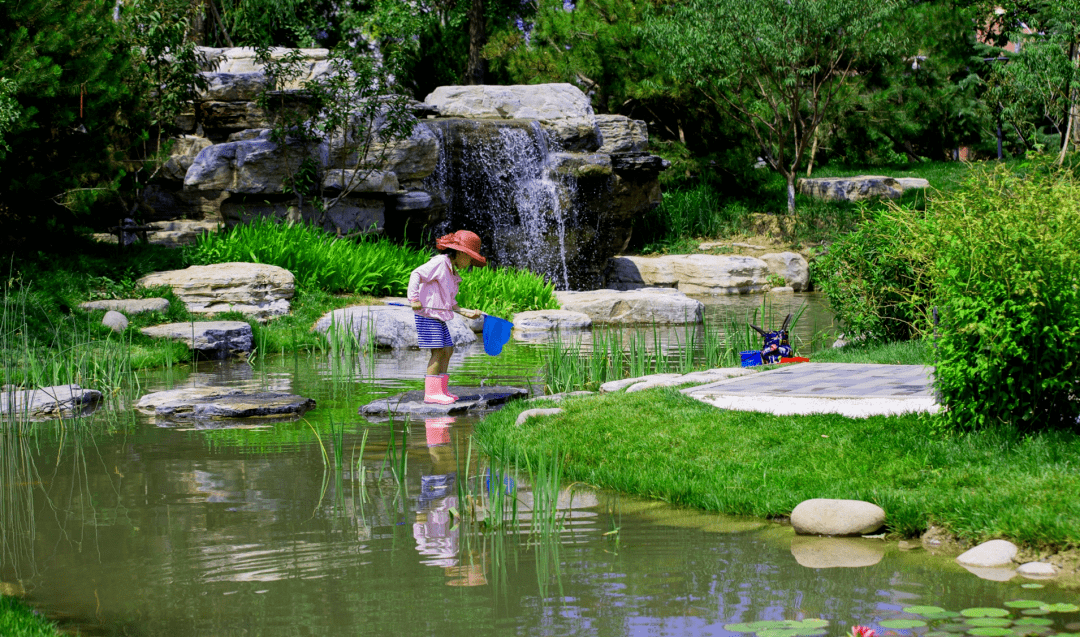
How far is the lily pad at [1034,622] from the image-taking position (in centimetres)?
346

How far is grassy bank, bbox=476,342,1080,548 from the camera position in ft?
15.1

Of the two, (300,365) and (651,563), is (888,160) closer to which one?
(300,365)

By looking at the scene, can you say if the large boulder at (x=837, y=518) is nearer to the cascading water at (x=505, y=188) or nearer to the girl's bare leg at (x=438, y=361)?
the girl's bare leg at (x=438, y=361)

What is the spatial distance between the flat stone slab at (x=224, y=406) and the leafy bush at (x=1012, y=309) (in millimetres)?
4935

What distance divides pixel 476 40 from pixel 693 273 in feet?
35.6

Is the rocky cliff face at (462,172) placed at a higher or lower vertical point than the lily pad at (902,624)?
higher

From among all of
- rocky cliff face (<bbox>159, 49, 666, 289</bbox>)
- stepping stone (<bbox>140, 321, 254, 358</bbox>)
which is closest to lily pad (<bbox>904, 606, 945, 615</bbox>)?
stepping stone (<bbox>140, 321, 254, 358</bbox>)

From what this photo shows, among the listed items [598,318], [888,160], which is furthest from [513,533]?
[888,160]

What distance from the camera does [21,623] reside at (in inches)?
140

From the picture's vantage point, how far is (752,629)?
138 inches

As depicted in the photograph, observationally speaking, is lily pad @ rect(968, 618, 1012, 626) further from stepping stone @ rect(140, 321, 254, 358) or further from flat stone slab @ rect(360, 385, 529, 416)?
stepping stone @ rect(140, 321, 254, 358)


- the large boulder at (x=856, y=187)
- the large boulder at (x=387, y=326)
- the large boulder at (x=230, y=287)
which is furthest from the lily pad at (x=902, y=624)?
the large boulder at (x=856, y=187)

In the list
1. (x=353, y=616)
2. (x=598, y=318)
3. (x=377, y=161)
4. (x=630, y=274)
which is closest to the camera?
(x=353, y=616)

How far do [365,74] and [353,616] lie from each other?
14805 mm
